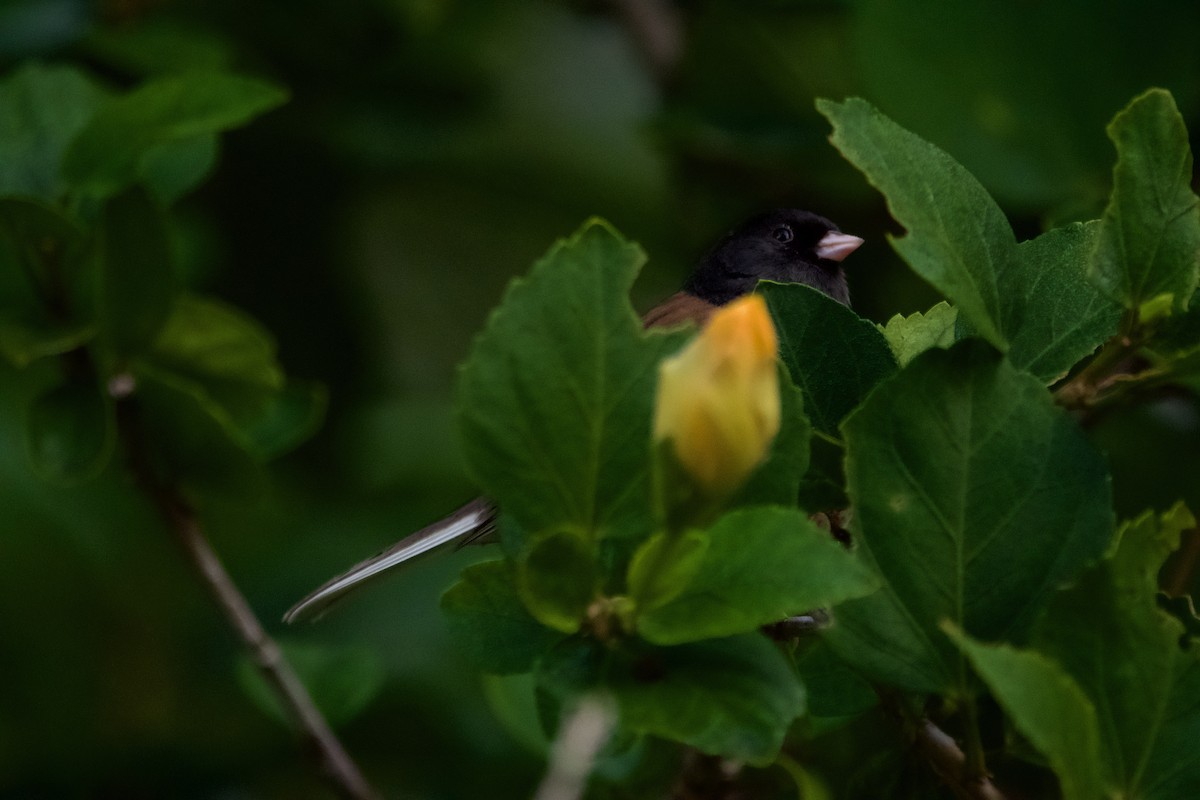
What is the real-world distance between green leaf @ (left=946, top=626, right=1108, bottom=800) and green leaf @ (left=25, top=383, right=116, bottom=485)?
0.67m

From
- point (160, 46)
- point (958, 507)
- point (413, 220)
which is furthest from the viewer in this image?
point (413, 220)

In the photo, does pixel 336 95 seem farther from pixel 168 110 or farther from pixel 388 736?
pixel 168 110

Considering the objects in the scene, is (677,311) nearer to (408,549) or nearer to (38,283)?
(408,549)

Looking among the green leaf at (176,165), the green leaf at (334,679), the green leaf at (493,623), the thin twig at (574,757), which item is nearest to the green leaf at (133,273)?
the green leaf at (176,165)

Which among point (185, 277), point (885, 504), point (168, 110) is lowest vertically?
point (885, 504)

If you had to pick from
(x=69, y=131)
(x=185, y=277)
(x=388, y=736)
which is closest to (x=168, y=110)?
(x=69, y=131)

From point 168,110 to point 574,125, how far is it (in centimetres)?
150

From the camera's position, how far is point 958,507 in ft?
1.95

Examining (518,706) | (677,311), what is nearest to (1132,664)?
(518,706)

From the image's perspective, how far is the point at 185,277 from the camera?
161cm

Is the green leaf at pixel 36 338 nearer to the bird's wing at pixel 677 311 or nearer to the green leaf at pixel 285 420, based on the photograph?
the green leaf at pixel 285 420

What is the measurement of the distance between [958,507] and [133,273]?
0.63 m

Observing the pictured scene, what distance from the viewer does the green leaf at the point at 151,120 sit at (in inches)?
39.4

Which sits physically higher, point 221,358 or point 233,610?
point 221,358
